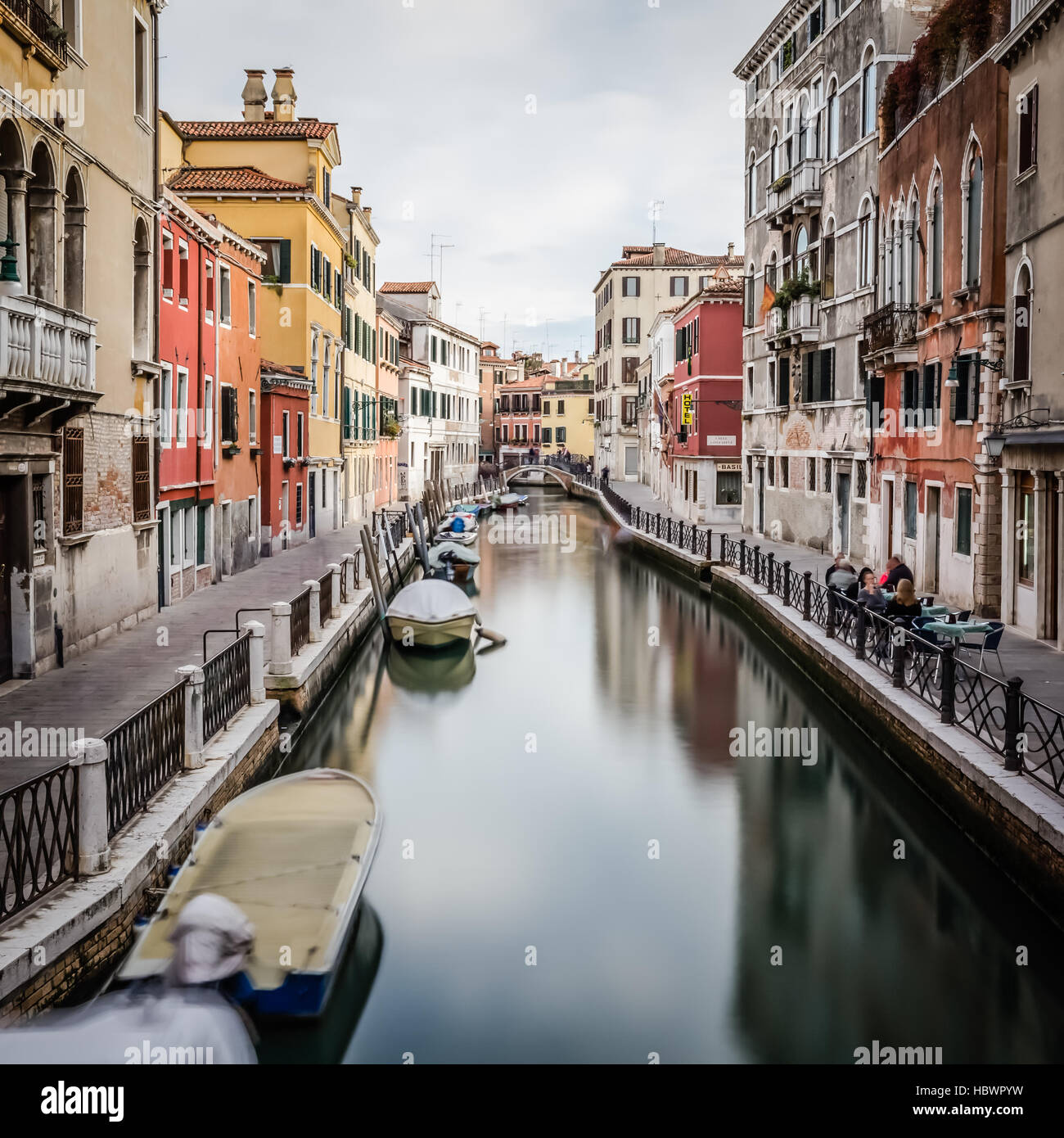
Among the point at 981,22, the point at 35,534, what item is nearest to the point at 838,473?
the point at 981,22

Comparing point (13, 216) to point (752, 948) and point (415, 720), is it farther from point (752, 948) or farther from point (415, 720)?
point (752, 948)

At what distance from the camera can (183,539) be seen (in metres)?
18.8

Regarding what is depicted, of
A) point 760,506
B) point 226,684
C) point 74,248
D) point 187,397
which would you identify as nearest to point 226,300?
point 187,397

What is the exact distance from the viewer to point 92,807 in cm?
680

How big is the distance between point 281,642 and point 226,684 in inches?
87.5

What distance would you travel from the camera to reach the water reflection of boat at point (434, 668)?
1762 centimetres

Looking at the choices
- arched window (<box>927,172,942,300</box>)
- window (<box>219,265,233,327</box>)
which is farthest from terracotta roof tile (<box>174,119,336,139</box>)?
arched window (<box>927,172,942,300</box>)

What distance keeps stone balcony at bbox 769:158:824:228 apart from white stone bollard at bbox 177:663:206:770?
782 inches

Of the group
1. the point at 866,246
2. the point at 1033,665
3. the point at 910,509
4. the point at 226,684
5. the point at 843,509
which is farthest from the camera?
the point at 843,509

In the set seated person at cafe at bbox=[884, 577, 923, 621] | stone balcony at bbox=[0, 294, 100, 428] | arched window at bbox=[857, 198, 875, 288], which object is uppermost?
arched window at bbox=[857, 198, 875, 288]

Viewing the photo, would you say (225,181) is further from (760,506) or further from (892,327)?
(892,327)

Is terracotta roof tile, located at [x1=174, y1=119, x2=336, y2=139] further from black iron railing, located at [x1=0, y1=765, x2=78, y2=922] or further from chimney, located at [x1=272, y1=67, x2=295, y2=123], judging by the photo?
black iron railing, located at [x1=0, y1=765, x2=78, y2=922]

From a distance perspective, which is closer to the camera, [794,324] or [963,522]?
[963,522]

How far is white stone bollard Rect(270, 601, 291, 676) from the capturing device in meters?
12.8
